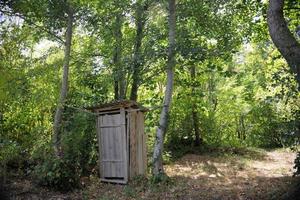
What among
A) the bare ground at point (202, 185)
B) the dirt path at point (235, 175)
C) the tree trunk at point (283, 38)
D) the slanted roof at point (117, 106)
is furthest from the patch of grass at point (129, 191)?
the tree trunk at point (283, 38)

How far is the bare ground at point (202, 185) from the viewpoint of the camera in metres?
8.44

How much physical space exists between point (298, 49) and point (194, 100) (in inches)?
463

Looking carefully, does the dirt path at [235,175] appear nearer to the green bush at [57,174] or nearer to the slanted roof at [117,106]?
the slanted roof at [117,106]

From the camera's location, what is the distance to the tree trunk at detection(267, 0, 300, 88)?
5535mm

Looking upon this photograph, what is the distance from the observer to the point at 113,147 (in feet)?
37.1

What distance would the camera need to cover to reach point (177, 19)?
11875 millimetres

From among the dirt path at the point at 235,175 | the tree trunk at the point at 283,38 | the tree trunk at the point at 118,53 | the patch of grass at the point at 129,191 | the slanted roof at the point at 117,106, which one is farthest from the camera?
the tree trunk at the point at 118,53

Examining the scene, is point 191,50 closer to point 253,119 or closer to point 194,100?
point 194,100

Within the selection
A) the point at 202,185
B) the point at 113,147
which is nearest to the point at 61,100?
the point at 113,147

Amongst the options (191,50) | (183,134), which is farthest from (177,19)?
(183,134)

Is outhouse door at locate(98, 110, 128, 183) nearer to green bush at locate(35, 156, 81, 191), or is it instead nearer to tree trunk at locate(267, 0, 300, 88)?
green bush at locate(35, 156, 81, 191)

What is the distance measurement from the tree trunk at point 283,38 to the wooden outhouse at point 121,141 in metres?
5.93

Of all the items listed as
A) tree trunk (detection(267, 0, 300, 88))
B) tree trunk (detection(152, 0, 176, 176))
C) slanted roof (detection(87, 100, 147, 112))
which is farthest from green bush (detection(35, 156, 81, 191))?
tree trunk (detection(267, 0, 300, 88))

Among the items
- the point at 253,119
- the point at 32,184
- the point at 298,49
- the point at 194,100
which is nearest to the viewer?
the point at 298,49
